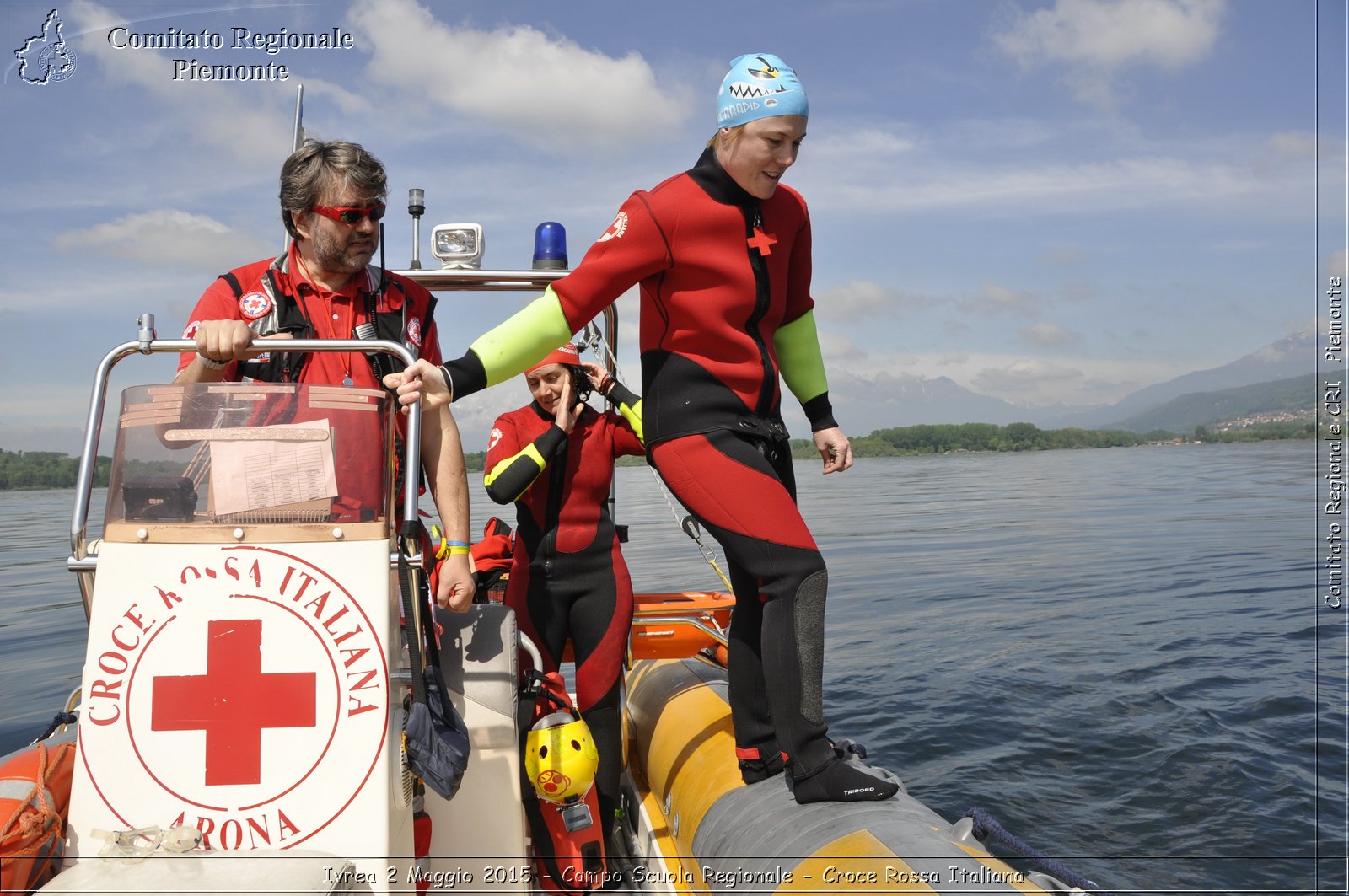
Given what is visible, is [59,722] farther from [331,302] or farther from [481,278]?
[481,278]

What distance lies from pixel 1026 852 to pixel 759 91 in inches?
75.9

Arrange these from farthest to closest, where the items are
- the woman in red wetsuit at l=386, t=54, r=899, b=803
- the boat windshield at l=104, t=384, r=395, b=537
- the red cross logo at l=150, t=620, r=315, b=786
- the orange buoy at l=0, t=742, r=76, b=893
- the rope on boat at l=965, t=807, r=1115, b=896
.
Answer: the woman in red wetsuit at l=386, t=54, r=899, b=803 → the rope on boat at l=965, t=807, r=1115, b=896 → the boat windshield at l=104, t=384, r=395, b=537 → the red cross logo at l=150, t=620, r=315, b=786 → the orange buoy at l=0, t=742, r=76, b=893

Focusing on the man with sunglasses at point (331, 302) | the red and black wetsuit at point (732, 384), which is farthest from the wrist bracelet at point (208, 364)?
the red and black wetsuit at point (732, 384)

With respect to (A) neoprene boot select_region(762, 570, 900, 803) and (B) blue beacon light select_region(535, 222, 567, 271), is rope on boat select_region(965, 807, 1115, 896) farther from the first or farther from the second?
(B) blue beacon light select_region(535, 222, 567, 271)

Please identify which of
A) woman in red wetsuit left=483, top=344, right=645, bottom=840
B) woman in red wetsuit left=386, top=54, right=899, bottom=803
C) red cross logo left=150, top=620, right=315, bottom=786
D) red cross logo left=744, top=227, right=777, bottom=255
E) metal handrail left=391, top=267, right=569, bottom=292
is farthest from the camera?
metal handrail left=391, top=267, right=569, bottom=292

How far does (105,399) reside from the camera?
213 cm

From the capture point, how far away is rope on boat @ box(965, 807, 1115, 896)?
2.16 metres

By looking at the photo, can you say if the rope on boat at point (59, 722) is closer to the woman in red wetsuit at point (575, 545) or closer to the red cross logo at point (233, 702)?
the red cross logo at point (233, 702)

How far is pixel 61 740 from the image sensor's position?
272cm

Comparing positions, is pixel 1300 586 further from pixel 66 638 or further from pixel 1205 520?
pixel 66 638

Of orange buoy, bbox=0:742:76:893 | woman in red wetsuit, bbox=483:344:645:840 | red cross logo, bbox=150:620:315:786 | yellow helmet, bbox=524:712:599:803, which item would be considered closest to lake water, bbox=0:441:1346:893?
woman in red wetsuit, bbox=483:344:645:840

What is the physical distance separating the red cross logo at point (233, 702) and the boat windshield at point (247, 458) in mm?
264

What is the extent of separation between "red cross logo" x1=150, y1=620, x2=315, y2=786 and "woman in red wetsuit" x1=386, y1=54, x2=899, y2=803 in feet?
2.55

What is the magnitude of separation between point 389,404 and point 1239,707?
527 centimetres
